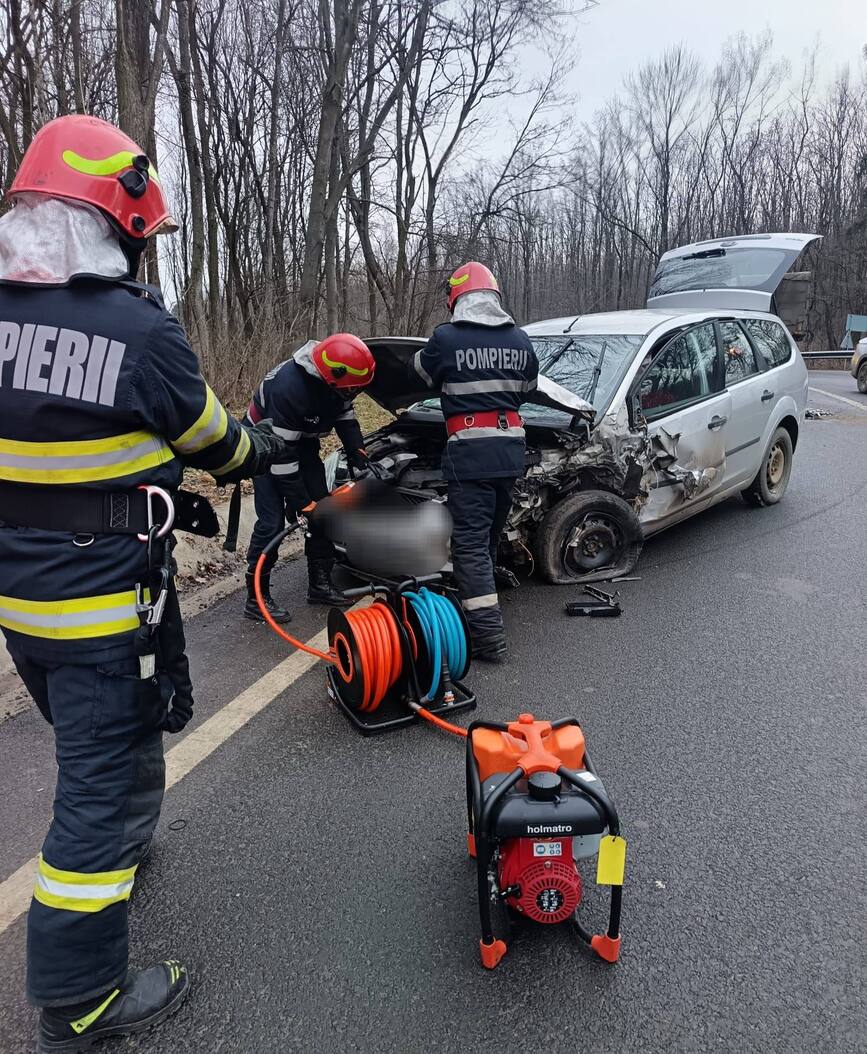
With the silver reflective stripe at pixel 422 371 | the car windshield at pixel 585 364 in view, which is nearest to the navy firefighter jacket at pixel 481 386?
the silver reflective stripe at pixel 422 371

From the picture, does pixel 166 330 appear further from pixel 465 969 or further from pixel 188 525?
pixel 465 969

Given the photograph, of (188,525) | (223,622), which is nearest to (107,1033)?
(188,525)

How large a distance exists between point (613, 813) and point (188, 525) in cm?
142

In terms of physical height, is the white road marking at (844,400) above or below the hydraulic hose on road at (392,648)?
below

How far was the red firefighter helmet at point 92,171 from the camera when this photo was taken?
1.73m

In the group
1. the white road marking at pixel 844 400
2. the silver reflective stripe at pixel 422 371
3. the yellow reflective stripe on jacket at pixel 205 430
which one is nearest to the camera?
the yellow reflective stripe on jacket at pixel 205 430

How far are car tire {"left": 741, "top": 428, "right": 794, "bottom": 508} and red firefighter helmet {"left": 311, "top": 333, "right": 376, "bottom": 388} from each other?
410 cm

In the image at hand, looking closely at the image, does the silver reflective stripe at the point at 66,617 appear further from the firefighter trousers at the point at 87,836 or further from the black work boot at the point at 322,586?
the black work boot at the point at 322,586

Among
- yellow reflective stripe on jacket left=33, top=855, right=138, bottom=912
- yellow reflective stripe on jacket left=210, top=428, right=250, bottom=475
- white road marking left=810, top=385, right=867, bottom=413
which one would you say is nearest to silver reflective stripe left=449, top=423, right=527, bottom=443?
yellow reflective stripe on jacket left=210, top=428, right=250, bottom=475

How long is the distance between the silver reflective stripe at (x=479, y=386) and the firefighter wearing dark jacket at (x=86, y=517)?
7.48ft

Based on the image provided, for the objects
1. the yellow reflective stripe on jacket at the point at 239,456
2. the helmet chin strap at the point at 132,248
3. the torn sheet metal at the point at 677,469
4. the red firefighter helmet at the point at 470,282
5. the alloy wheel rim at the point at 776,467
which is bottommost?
the alloy wheel rim at the point at 776,467

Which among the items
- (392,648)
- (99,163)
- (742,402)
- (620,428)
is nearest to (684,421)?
(620,428)

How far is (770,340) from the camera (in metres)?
6.62

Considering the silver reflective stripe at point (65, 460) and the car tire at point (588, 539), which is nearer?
the silver reflective stripe at point (65, 460)
